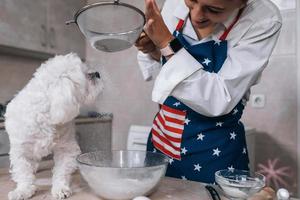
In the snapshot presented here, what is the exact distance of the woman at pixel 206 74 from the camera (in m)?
0.75

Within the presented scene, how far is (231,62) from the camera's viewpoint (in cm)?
79

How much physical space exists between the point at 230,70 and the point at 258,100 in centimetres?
105

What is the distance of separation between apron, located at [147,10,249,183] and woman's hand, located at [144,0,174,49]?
0.13 m

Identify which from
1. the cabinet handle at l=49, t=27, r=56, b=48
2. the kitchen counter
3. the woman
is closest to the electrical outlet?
the woman

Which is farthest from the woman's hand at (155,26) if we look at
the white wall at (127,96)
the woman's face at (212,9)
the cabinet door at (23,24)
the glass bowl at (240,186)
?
the white wall at (127,96)

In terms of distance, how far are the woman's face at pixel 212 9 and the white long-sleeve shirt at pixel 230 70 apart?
2.3 inches

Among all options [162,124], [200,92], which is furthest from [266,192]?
[162,124]

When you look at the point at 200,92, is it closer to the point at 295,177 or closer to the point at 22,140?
the point at 22,140

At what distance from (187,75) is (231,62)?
0.46 ft

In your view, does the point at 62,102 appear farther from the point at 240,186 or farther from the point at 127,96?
the point at 127,96

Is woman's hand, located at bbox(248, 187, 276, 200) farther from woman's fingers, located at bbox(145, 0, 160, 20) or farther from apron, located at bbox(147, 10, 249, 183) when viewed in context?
woman's fingers, located at bbox(145, 0, 160, 20)

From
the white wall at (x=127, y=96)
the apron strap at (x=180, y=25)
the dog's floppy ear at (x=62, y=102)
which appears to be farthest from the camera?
the white wall at (x=127, y=96)

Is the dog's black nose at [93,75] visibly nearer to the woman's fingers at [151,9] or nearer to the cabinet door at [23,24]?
the woman's fingers at [151,9]

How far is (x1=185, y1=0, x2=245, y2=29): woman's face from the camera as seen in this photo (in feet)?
2.44
